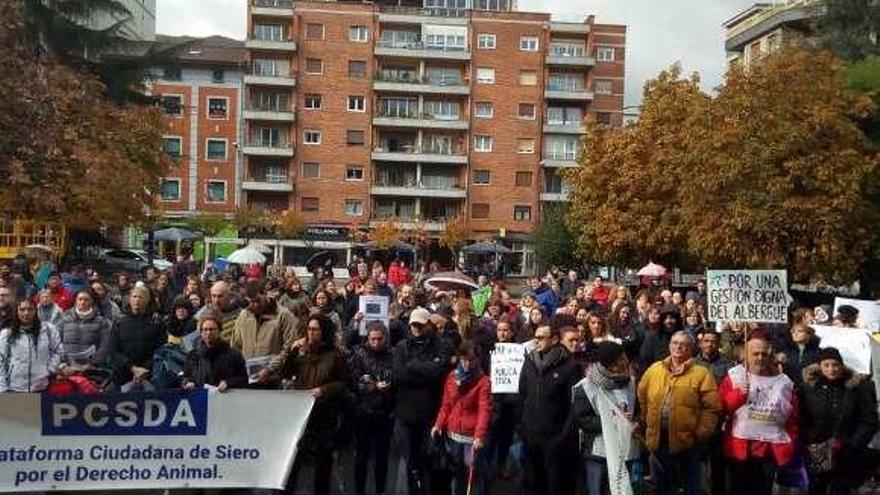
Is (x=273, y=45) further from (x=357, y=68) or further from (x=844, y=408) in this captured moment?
(x=844, y=408)

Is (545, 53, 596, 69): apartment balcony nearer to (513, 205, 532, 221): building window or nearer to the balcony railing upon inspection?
(513, 205, 532, 221): building window

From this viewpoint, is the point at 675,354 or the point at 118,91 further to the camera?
the point at 118,91

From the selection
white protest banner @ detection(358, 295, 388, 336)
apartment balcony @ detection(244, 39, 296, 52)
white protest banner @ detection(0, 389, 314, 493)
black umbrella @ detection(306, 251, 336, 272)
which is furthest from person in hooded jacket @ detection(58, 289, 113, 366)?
apartment balcony @ detection(244, 39, 296, 52)

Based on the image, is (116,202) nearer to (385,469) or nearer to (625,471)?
(385,469)

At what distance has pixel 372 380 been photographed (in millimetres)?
10016

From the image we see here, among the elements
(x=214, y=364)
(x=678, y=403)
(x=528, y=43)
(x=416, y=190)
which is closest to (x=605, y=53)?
(x=528, y=43)

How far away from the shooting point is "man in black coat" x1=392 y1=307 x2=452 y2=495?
31.4 feet

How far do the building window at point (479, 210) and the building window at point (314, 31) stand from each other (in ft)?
52.9

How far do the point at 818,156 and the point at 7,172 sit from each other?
67.3 feet

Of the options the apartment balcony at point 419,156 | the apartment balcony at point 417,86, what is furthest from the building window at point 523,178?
the apartment balcony at point 417,86

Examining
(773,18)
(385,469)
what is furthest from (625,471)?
(773,18)

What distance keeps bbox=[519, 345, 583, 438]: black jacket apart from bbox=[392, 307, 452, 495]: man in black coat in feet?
2.94

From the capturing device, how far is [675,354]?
8594 millimetres

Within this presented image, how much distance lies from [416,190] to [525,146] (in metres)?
8.68
